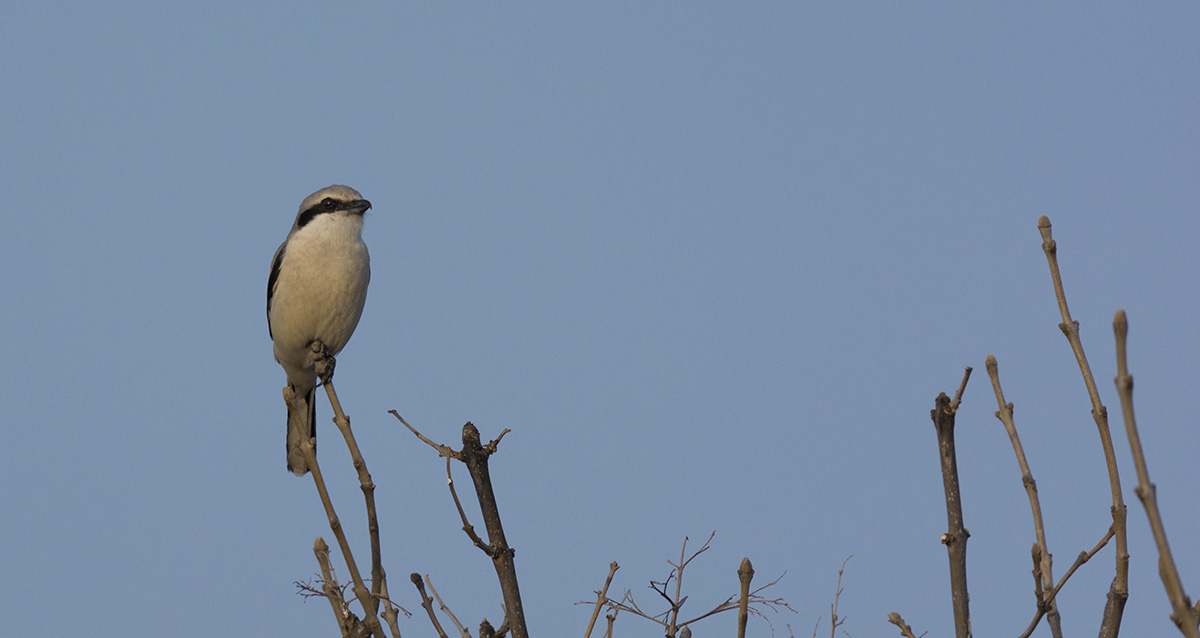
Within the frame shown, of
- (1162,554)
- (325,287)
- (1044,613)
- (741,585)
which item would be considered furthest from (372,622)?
(325,287)

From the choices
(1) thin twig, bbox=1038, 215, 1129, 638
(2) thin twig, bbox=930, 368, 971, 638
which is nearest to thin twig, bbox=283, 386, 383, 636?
(2) thin twig, bbox=930, 368, 971, 638

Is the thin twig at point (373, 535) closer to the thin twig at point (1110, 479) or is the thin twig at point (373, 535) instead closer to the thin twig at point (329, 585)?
the thin twig at point (329, 585)

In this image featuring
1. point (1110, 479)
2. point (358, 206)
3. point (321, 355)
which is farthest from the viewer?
point (358, 206)

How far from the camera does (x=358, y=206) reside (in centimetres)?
645

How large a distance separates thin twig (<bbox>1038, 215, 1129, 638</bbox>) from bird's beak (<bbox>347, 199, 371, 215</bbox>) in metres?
5.16

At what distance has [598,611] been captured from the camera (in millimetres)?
2275

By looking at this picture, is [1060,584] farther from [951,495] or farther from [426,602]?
[426,602]

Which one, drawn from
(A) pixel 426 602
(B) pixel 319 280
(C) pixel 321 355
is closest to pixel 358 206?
(B) pixel 319 280

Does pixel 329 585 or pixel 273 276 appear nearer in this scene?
pixel 329 585

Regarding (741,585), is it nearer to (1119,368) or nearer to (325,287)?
(1119,368)

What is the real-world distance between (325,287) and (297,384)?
1313mm

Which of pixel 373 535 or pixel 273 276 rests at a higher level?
pixel 273 276

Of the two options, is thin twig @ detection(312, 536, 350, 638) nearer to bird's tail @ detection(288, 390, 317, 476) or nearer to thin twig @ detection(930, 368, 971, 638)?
thin twig @ detection(930, 368, 971, 638)

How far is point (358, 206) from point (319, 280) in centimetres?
58
